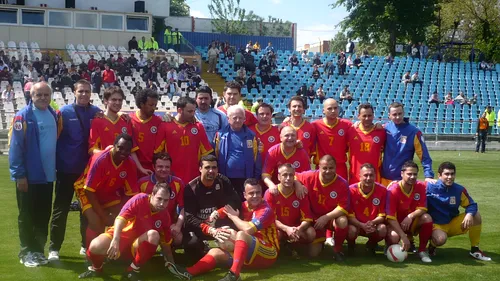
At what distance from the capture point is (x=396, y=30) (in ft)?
159

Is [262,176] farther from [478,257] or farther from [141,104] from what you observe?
[478,257]

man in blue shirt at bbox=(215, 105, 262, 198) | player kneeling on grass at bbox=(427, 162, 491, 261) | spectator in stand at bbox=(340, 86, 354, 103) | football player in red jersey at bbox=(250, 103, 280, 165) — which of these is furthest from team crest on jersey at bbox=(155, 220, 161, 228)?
spectator in stand at bbox=(340, 86, 354, 103)

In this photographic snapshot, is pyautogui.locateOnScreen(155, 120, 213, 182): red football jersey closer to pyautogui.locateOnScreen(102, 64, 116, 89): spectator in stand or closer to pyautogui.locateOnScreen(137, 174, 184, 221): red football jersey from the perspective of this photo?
pyautogui.locateOnScreen(137, 174, 184, 221): red football jersey

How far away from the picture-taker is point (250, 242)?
21.9ft

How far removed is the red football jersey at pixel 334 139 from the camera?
27.8ft

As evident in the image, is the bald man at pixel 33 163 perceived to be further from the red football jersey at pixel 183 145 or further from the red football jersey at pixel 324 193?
the red football jersey at pixel 324 193

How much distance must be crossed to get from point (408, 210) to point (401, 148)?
0.93 m

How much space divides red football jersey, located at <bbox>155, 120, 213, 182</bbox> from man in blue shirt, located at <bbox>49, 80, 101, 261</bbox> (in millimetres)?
952

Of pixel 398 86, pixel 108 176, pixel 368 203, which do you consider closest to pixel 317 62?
pixel 398 86

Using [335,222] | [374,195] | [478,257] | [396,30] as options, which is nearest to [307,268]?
[335,222]

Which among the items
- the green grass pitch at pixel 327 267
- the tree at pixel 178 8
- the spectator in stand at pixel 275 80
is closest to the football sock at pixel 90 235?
the green grass pitch at pixel 327 267

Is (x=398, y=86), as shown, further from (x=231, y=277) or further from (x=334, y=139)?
(x=231, y=277)

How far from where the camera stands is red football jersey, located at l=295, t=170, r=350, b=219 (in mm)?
7504

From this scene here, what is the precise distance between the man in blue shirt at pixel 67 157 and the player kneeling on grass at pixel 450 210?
168 inches
